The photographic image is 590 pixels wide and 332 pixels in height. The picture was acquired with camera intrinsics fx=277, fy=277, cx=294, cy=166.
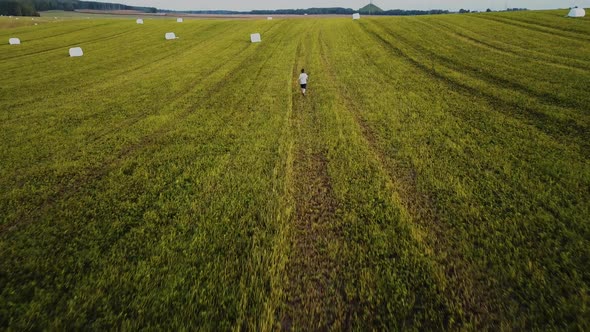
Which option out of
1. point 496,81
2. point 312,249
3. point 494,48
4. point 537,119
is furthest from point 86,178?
point 494,48

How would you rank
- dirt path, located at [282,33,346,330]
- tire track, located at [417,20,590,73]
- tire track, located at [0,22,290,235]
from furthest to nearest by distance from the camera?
tire track, located at [417,20,590,73] → tire track, located at [0,22,290,235] → dirt path, located at [282,33,346,330]

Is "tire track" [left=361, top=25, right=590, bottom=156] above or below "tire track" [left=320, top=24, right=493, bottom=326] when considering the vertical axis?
above

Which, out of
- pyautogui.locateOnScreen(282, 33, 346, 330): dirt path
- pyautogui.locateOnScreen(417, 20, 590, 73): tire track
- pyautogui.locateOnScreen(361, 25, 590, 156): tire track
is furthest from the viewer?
pyautogui.locateOnScreen(417, 20, 590, 73): tire track

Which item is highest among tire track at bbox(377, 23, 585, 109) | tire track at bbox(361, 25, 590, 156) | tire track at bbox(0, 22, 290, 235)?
tire track at bbox(377, 23, 585, 109)

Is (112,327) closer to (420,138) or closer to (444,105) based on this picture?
(420,138)

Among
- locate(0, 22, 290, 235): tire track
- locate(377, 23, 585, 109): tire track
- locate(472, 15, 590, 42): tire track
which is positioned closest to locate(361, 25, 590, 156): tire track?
locate(377, 23, 585, 109): tire track

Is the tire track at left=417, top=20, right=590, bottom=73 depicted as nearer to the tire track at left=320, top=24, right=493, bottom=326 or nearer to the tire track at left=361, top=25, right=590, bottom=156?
the tire track at left=361, top=25, right=590, bottom=156

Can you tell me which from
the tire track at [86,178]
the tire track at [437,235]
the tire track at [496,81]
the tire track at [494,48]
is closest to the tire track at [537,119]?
the tire track at [496,81]

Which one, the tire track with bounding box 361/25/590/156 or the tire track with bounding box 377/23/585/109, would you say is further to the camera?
the tire track with bounding box 377/23/585/109

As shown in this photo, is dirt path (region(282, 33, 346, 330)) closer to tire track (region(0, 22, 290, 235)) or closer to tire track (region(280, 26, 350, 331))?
tire track (region(280, 26, 350, 331))
